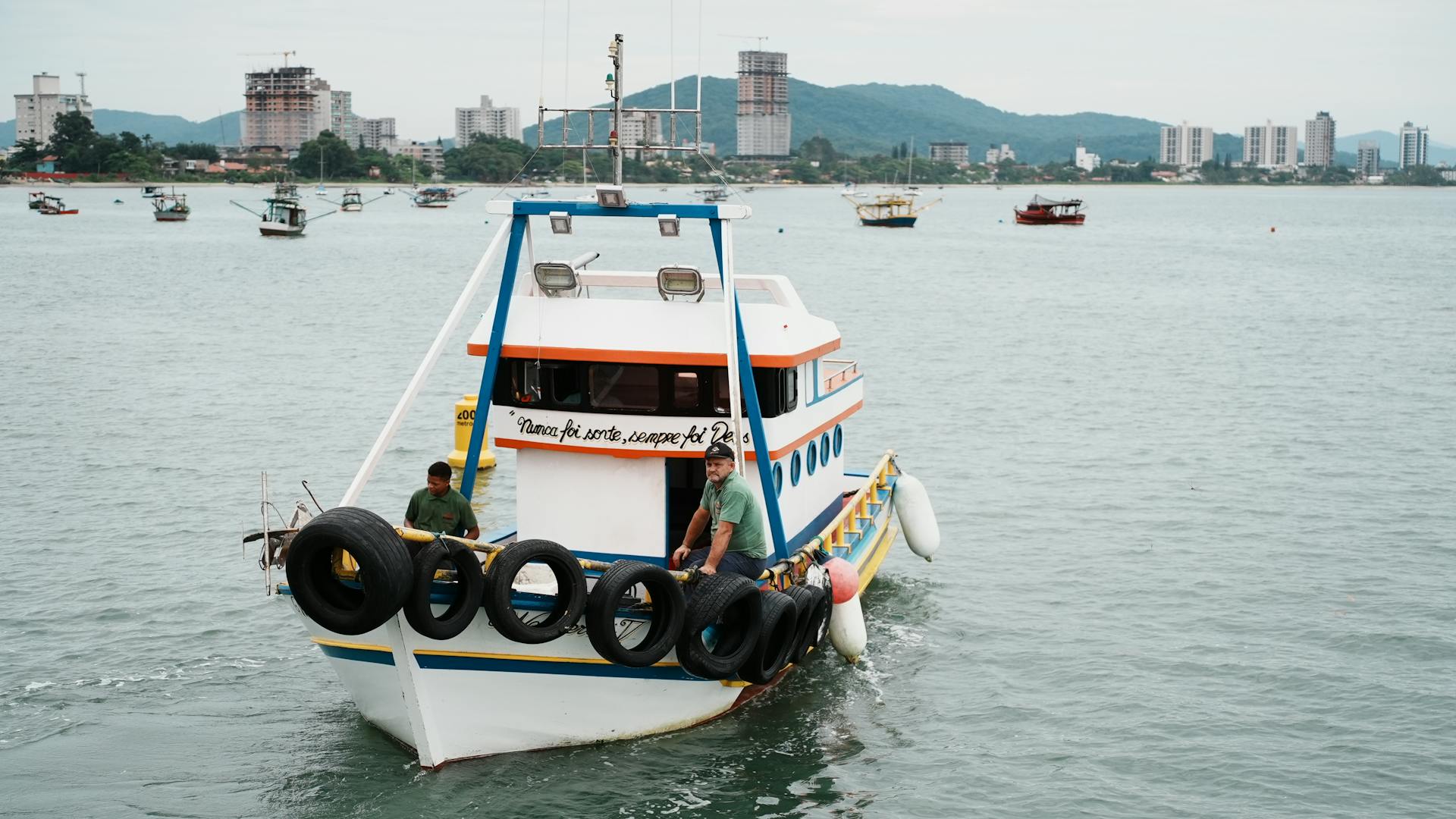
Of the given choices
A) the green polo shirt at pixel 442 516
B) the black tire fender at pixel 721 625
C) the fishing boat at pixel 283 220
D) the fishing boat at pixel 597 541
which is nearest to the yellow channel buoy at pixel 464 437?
the fishing boat at pixel 597 541

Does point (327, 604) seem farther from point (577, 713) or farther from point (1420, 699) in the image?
point (1420, 699)

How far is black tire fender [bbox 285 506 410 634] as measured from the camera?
11102 millimetres

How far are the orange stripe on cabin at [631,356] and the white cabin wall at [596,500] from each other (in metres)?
0.94

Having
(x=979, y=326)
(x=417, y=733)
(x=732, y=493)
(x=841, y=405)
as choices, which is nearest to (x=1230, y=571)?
(x=841, y=405)

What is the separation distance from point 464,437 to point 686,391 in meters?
11.8

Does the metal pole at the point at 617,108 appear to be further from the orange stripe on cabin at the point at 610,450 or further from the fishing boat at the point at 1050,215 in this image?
the fishing boat at the point at 1050,215

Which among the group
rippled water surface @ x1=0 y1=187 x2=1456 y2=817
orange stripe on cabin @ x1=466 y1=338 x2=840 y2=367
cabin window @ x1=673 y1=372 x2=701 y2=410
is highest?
orange stripe on cabin @ x1=466 y1=338 x2=840 y2=367

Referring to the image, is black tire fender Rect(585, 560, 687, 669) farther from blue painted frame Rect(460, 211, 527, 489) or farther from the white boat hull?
blue painted frame Rect(460, 211, 527, 489)

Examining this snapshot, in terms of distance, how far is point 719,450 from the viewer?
12906 mm

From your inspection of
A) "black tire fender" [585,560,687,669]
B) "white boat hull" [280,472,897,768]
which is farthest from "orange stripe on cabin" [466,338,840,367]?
"white boat hull" [280,472,897,768]

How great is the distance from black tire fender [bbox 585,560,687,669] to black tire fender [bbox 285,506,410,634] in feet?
4.90

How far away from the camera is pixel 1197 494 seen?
25047 millimetres

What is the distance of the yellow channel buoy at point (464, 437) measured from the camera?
81.3 feet

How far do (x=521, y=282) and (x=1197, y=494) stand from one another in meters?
14.2
